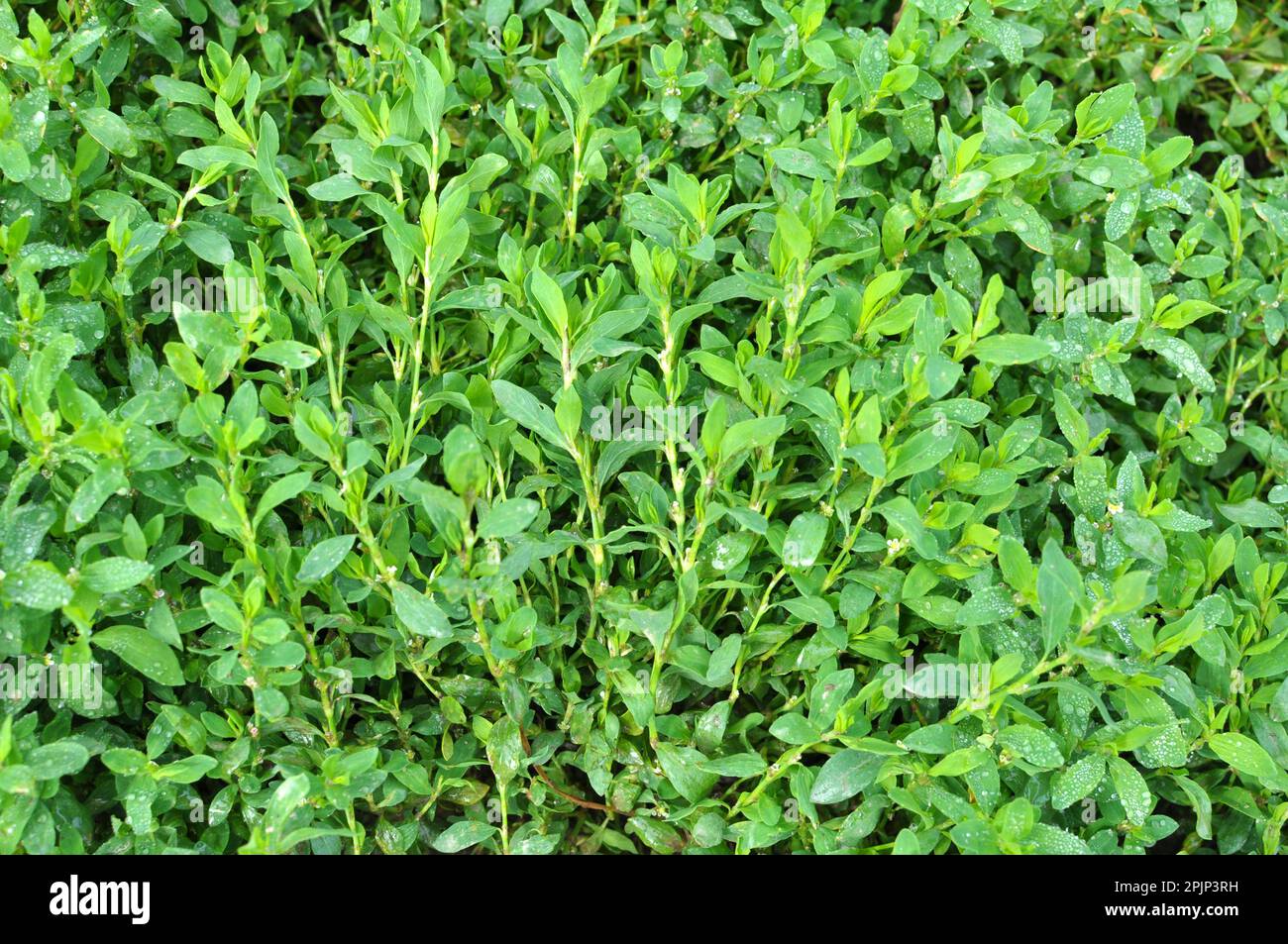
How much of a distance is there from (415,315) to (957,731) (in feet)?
2.99

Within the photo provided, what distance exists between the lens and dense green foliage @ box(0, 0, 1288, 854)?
1.30 metres

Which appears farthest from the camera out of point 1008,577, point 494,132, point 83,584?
point 494,132

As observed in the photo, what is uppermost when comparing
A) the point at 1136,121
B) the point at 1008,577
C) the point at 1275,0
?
the point at 1275,0

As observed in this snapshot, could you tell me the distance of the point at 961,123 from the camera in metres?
1.81

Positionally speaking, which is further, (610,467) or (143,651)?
(610,467)

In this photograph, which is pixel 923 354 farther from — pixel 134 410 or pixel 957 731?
pixel 134 410

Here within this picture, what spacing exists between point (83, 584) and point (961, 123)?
1.48 m

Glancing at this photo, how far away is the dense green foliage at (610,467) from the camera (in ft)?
4.27

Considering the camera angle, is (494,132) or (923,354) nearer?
(923,354)

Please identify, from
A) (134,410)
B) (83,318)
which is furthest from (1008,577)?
(83,318)

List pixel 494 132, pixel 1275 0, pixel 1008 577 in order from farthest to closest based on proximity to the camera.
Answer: pixel 1275 0 < pixel 494 132 < pixel 1008 577

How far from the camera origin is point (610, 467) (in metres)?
1.42

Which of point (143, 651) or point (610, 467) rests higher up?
point (610, 467)

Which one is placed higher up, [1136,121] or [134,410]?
[1136,121]
